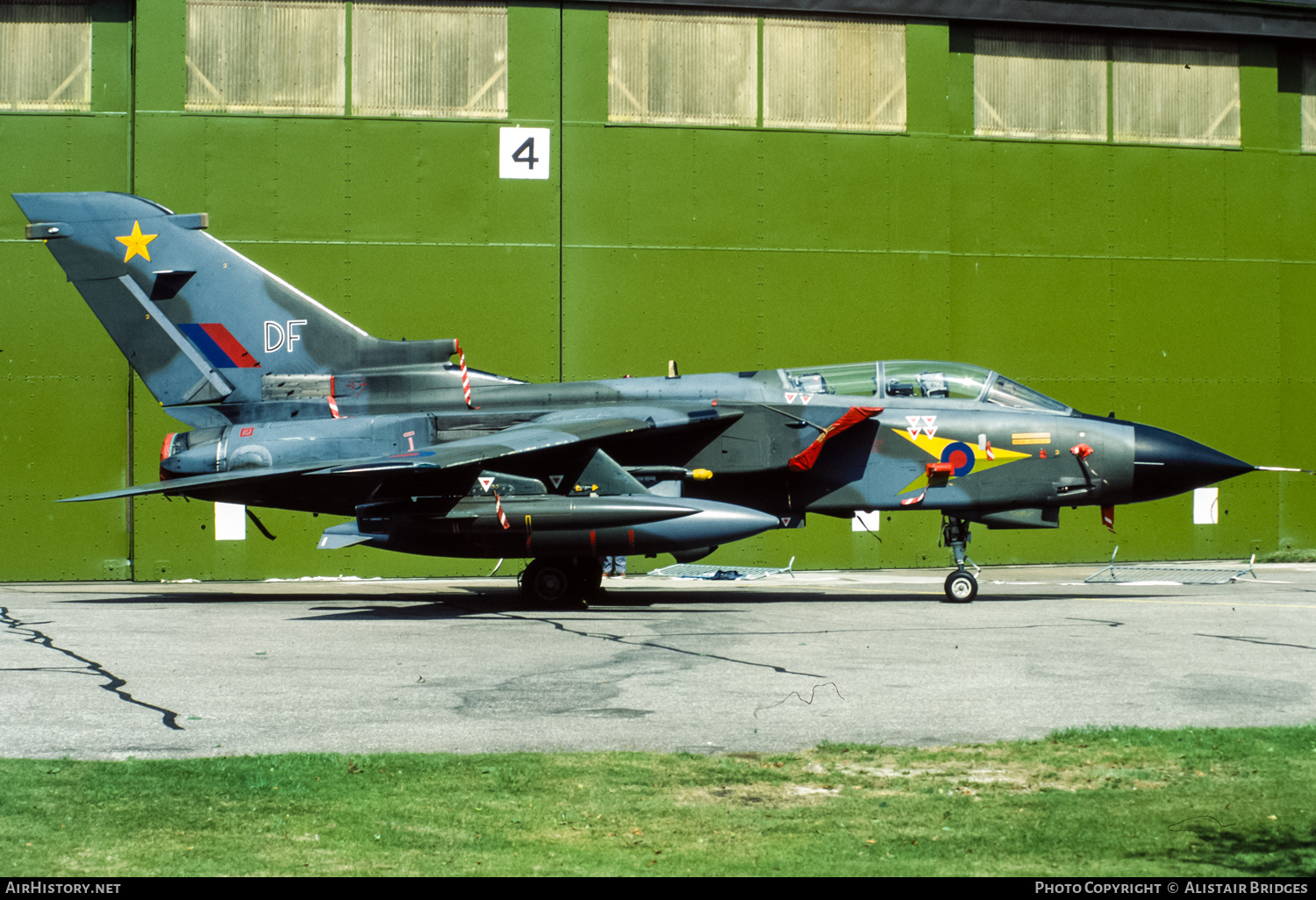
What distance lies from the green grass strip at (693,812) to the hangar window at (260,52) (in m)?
15.3

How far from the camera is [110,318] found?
15.3 m

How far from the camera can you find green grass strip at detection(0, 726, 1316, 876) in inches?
175

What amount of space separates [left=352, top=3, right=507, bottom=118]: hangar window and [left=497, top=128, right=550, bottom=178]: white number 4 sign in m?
0.45

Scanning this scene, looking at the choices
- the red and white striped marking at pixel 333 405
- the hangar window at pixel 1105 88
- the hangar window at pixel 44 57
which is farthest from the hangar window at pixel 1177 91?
the hangar window at pixel 44 57

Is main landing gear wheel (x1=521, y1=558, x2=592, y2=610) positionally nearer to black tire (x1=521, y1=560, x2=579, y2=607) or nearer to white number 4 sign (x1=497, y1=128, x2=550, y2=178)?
black tire (x1=521, y1=560, x2=579, y2=607)

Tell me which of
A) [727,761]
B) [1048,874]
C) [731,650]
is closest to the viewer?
[1048,874]

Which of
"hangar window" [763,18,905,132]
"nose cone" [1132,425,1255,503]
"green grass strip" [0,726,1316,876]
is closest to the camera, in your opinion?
"green grass strip" [0,726,1316,876]

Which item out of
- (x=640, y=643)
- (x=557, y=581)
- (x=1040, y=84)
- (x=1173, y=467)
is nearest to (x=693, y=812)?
(x=640, y=643)

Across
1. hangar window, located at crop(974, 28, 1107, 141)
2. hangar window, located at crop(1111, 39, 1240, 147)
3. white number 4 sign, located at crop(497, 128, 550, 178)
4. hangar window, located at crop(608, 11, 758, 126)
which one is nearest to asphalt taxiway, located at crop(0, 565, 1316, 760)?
white number 4 sign, located at crop(497, 128, 550, 178)

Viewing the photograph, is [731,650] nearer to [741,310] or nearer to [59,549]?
[741,310]

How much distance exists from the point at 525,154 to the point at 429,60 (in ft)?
7.16

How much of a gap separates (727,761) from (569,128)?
15152 mm

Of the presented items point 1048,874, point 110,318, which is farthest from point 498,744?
point 110,318

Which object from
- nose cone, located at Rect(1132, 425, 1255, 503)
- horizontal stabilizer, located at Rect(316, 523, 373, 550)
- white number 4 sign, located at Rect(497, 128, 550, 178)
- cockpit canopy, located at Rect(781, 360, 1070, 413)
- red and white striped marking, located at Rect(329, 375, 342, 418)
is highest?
white number 4 sign, located at Rect(497, 128, 550, 178)
